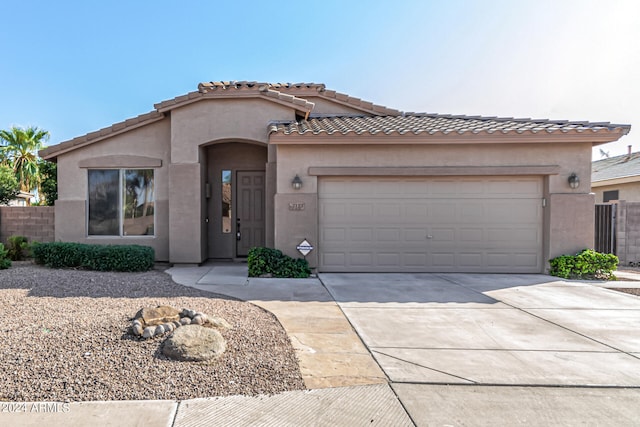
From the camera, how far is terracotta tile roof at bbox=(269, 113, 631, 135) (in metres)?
8.27

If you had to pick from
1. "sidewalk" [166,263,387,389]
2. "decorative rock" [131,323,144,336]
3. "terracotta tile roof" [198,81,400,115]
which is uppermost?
"terracotta tile roof" [198,81,400,115]

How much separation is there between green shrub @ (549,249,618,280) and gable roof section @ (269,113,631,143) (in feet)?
9.39

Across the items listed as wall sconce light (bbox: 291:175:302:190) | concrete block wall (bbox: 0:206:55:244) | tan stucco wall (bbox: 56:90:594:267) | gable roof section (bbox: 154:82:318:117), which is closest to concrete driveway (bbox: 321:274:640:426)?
tan stucco wall (bbox: 56:90:594:267)

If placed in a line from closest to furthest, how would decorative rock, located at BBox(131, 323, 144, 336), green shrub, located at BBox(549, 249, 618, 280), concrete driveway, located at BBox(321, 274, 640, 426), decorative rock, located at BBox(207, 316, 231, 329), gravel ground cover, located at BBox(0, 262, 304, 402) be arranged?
concrete driveway, located at BBox(321, 274, 640, 426) → gravel ground cover, located at BBox(0, 262, 304, 402) → decorative rock, located at BBox(131, 323, 144, 336) → decorative rock, located at BBox(207, 316, 231, 329) → green shrub, located at BBox(549, 249, 618, 280)

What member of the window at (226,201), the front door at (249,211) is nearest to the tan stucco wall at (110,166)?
the window at (226,201)

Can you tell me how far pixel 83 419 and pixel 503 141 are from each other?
9.27 metres

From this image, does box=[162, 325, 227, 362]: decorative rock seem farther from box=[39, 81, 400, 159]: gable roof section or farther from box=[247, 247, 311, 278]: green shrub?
box=[39, 81, 400, 159]: gable roof section

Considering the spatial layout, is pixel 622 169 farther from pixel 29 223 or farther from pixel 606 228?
pixel 29 223

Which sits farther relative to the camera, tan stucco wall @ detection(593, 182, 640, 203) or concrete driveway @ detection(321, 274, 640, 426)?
tan stucco wall @ detection(593, 182, 640, 203)

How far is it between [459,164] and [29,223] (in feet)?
41.4

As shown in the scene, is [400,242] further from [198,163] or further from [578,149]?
[198,163]

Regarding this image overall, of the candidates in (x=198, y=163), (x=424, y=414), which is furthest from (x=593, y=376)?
(x=198, y=163)

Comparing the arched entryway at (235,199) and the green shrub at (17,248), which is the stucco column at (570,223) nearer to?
the arched entryway at (235,199)

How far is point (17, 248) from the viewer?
385 inches
